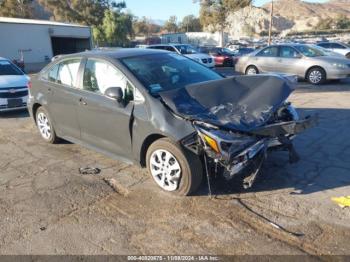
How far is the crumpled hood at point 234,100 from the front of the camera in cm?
402

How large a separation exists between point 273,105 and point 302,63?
952cm

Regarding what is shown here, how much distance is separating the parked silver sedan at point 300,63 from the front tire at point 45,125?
369 inches

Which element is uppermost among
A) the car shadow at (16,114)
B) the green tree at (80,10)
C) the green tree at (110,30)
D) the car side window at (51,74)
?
the green tree at (80,10)

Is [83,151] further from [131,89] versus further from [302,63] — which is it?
[302,63]

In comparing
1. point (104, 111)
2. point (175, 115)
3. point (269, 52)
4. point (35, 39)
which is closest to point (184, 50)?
point (269, 52)

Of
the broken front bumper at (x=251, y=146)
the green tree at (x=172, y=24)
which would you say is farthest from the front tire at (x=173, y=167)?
the green tree at (x=172, y=24)

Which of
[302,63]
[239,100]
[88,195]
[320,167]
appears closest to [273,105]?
[239,100]

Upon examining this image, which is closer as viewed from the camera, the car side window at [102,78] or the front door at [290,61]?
the car side window at [102,78]

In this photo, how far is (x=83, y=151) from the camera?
6141mm

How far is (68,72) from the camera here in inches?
226

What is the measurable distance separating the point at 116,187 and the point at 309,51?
1069 cm

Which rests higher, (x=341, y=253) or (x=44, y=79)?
(x=44, y=79)

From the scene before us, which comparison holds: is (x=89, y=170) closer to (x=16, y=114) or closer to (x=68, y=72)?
(x=68, y=72)

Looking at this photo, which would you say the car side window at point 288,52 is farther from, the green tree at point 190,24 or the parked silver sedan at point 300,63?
the green tree at point 190,24
